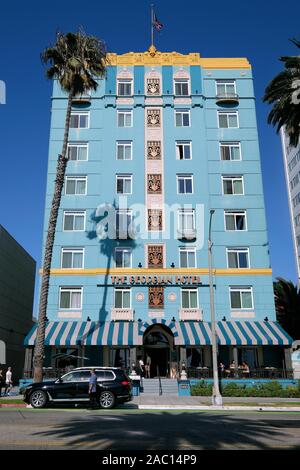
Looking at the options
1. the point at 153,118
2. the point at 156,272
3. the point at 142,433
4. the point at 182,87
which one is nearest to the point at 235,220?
the point at 156,272

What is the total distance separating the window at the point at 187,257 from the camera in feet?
116

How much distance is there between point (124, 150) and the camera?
39.4 meters

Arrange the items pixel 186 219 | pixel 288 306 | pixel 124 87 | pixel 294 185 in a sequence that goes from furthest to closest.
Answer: pixel 294 185 → pixel 288 306 → pixel 124 87 → pixel 186 219

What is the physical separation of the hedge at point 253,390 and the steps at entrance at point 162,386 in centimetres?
137

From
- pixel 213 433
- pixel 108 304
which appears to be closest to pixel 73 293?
pixel 108 304

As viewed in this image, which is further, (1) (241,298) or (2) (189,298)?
(1) (241,298)

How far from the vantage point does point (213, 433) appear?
1212cm

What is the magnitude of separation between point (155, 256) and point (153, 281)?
2.19 m

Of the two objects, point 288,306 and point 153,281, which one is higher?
point 153,281

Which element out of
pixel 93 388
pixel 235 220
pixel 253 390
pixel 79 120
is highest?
pixel 79 120

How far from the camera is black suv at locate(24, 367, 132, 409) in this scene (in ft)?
66.2

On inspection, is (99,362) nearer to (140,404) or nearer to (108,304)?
(108,304)

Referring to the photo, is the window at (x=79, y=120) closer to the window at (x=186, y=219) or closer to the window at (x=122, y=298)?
the window at (x=186, y=219)

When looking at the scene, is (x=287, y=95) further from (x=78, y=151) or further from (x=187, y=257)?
(x=78, y=151)
